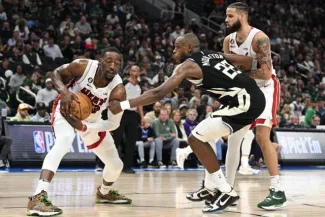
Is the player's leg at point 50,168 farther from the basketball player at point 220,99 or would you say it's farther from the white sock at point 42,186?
the basketball player at point 220,99

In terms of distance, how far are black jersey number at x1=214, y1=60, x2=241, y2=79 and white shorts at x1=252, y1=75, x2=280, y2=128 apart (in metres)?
0.74

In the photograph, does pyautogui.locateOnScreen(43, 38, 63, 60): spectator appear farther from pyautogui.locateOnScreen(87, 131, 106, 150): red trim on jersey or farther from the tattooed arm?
the tattooed arm

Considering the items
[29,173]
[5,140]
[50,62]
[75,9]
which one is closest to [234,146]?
[29,173]

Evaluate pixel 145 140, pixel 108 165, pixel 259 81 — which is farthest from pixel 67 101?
pixel 145 140

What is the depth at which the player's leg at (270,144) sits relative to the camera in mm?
6102

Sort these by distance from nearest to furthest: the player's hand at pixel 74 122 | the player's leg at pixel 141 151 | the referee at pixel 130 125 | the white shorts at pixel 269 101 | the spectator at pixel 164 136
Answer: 1. the player's hand at pixel 74 122
2. the white shorts at pixel 269 101
3. the referee at pixel 130 125
4. the player's leg at pixel 141 151
5. the spectator at pixel 164 136

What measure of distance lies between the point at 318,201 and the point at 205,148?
177 centimetres

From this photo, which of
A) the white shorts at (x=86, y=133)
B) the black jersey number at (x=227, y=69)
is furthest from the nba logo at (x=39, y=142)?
the black jersey number at (x=227, y=69)

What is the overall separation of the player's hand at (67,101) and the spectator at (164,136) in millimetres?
7171

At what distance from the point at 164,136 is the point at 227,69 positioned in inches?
283

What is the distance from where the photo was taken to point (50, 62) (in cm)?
1590

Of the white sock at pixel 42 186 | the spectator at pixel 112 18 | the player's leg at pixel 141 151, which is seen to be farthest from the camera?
the spectator at pixel 112 18

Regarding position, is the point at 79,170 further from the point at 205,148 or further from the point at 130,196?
the point at 205,148

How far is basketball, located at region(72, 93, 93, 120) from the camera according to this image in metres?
5.64
